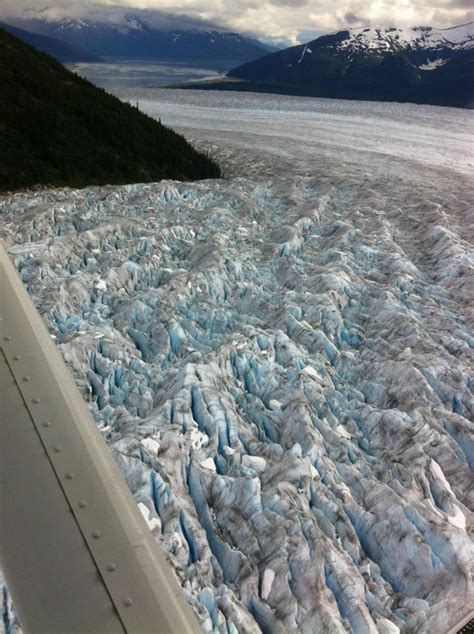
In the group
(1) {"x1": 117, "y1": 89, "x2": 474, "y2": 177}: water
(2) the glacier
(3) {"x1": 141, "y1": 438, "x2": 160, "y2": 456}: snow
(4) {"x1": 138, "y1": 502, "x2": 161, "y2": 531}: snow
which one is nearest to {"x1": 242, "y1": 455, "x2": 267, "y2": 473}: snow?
(2) the glacier

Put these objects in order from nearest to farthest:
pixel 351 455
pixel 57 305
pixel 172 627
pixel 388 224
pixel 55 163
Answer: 1. pixel 172 627
2. pixel 351 455
3. pixel 57 305
4. pixel 388 224
5. pixel 55 163

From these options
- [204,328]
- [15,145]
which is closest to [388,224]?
[204,328]

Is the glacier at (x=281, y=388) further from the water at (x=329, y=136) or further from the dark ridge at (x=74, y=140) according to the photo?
the water at (x=329, y=136)

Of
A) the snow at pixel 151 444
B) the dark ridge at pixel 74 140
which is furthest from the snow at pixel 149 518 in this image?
the dark ridge at pixel 74 140

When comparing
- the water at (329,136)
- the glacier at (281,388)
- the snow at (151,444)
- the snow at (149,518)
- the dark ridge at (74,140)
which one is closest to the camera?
the glacier at (281,388)

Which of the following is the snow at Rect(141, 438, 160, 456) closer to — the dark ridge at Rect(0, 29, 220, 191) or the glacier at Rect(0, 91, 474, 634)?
the glacier at Rect(0, 91, 474, 634)

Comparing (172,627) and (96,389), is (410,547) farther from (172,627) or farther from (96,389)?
(96,389)
